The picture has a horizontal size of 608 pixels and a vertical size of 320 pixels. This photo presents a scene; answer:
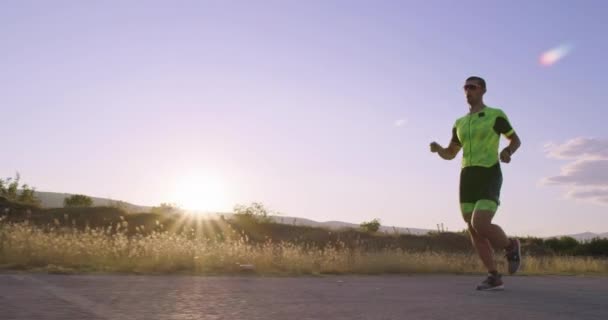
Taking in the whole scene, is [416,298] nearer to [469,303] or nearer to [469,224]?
[469,303]

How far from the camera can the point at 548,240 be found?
49094 mm

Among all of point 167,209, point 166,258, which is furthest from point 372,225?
point 166,258

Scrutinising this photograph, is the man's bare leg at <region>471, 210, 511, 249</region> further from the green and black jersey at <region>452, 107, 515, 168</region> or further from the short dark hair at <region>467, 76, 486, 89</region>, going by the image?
the short dark hair at <region>467, 76, 486, 89</region>

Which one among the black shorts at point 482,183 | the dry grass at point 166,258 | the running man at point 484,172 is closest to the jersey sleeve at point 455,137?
the running man at point 484,172

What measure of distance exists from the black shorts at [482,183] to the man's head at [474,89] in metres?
0.75

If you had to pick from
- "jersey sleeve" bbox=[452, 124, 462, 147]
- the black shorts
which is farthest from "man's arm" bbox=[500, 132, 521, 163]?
"jersey sleeve" bbox=[452, 124, 462, 147]

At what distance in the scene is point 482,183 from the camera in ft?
20.5

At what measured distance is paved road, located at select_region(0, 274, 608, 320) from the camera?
368cm

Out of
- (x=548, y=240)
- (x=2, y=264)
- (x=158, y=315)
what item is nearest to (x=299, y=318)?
(x=158, y=315)

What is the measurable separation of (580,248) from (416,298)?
4416 centimetres

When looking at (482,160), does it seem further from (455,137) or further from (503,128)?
(455,137)

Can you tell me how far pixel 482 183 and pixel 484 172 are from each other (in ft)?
0.38

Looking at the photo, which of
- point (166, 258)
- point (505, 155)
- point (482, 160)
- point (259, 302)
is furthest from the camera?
point (166, 258)

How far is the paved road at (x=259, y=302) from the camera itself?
3676mm
